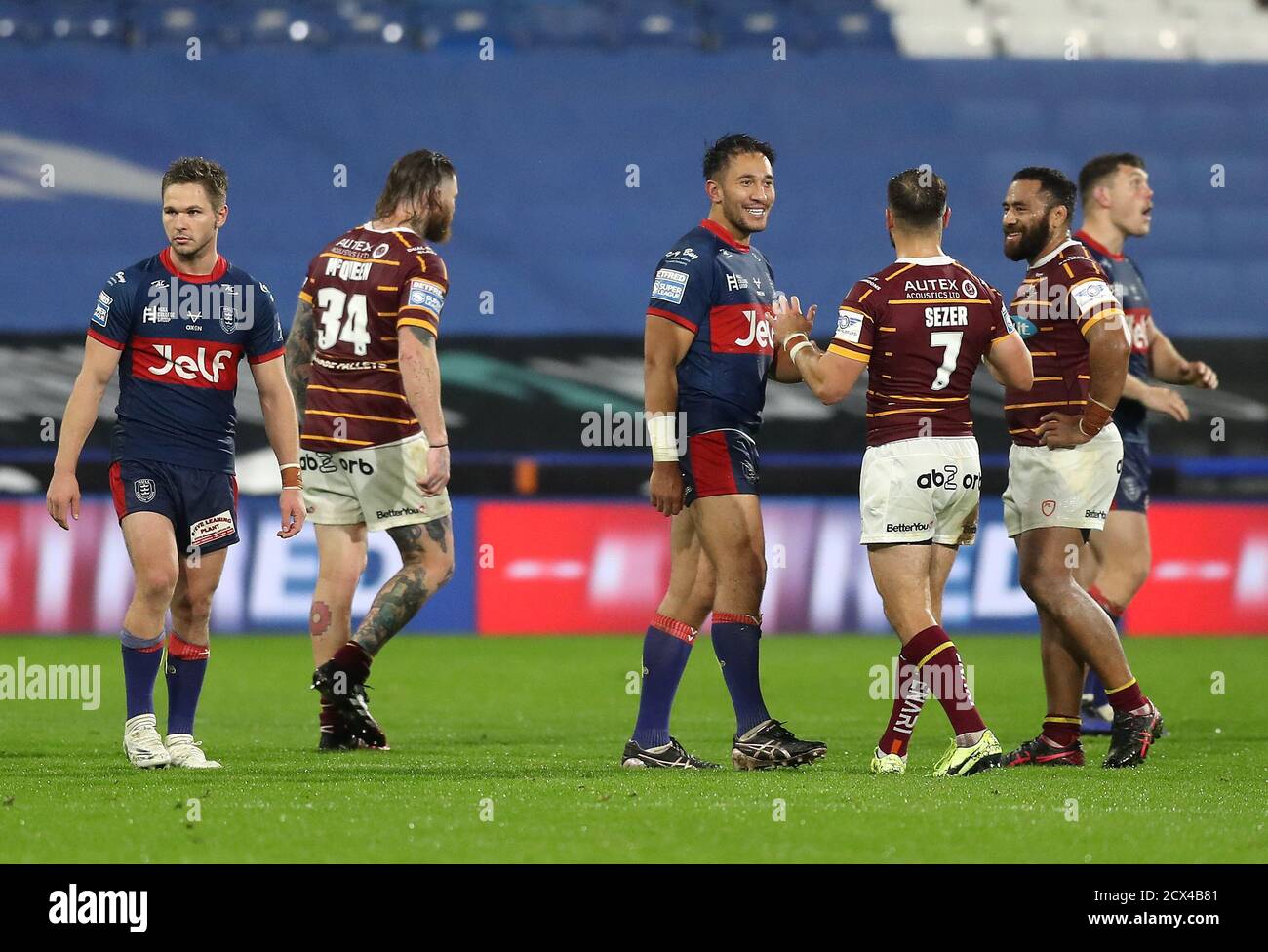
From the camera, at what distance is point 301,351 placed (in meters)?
7.17

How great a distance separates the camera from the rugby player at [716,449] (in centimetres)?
614

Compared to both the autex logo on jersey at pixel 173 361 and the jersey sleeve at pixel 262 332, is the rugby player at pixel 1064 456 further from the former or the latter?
the autex logo on jersey at pixel 173 361

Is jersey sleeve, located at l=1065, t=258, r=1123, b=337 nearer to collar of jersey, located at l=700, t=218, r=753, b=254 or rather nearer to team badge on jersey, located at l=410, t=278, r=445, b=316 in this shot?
collar of jersey, located at l=700, t=218, r=753, b=254

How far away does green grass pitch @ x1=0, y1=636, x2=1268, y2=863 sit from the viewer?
14.7ft

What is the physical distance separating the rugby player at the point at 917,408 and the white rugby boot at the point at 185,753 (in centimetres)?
233

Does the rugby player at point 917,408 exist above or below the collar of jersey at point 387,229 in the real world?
below

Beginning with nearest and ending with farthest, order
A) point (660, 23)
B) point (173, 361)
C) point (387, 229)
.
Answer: point (173, 361)
point (387, 229)
point (660, 23)

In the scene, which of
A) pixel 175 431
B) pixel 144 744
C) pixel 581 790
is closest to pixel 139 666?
pixel 144 744

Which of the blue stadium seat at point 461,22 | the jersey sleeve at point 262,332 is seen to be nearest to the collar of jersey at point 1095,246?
the jersey sleeve at point 262,332

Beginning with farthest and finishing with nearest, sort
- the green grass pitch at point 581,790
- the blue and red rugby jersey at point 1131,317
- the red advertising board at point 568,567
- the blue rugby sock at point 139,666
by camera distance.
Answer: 1. the red advertising board at point 568,567
2. the blue and red rugby jersey at point 1131,317
3. the blue rugby sock at point 139,666
4. the green grass pitch at point 581,790

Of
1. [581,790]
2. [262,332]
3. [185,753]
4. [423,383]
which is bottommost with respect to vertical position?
[581,790]

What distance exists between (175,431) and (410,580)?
4.04 feet

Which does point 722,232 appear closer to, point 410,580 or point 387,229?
point 387,229

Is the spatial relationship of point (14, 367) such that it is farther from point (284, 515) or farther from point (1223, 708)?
point (1223, 708)
